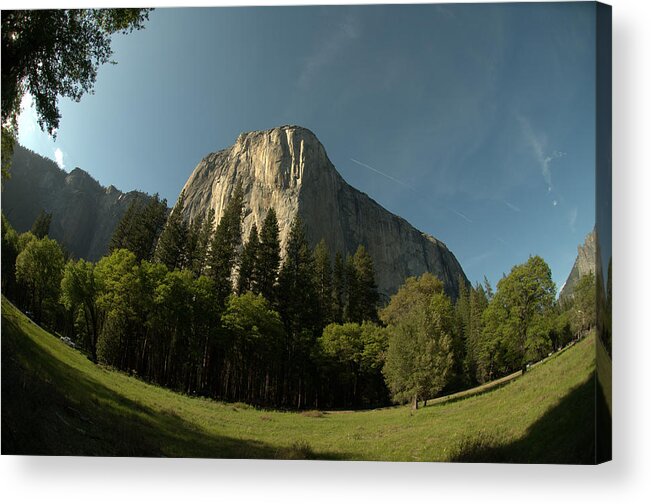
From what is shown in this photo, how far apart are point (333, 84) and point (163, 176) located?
141 inches

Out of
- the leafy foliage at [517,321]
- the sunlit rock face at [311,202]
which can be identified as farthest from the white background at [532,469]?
A: the sunlit rock face at [311,202]

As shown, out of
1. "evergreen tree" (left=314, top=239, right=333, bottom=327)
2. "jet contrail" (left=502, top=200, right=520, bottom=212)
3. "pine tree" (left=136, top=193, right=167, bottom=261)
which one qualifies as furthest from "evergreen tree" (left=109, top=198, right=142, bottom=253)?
"jet contrail" (left=502, top=200, right=520, bottom=212)

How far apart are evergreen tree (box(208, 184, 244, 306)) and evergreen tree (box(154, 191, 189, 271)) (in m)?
0.52

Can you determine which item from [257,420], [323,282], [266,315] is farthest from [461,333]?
[257,420]

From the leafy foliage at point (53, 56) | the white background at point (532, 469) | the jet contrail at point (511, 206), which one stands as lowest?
the white background at point (532, 469)

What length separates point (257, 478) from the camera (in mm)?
6297

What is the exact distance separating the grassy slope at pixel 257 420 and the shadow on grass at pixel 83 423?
2cm

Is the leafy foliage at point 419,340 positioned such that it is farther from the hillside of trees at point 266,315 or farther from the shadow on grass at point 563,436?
the shadow on grass at point 563,436

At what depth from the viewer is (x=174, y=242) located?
7.53 metres

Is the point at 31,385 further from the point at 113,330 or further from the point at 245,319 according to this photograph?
the point at 245,319

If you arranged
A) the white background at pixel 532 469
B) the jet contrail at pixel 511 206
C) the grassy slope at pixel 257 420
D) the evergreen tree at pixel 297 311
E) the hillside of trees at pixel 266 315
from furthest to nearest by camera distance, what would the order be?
the evergreen tree at pixel 297 311 → the jet contrail at pixel 511 206 → the hillside of trees at pixel 266 315 → the grassy slope at pixel 257 420 → the white background at pixel 532 469

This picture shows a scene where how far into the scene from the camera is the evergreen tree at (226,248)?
7.46 m

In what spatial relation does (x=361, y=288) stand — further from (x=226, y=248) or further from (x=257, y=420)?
(x=257, y=420)

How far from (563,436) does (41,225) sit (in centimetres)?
939
